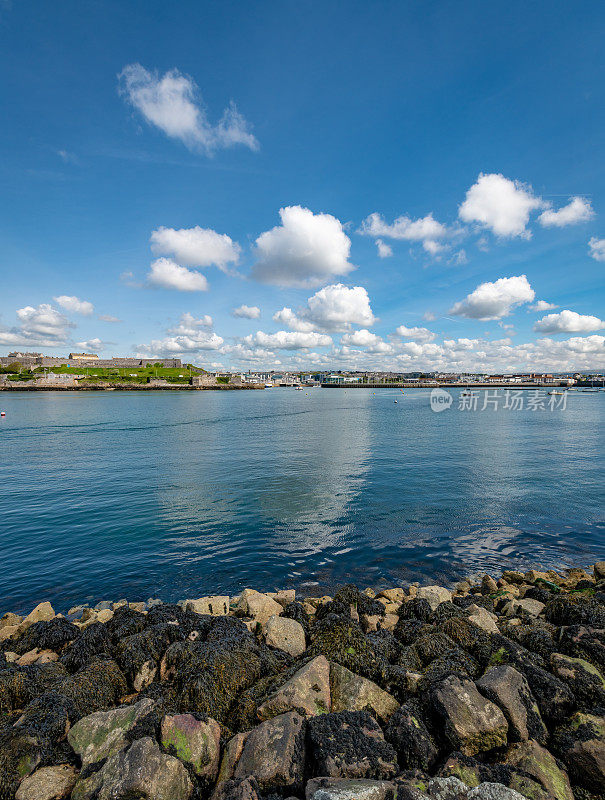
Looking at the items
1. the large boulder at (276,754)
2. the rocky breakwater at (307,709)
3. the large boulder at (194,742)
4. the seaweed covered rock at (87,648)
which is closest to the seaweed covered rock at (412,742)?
the rocky breakwater at (307,709)

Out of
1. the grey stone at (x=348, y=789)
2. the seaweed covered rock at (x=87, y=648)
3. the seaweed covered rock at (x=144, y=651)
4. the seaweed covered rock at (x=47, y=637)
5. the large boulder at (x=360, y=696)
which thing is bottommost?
the seaweed covered rock at (x=47, y=637)

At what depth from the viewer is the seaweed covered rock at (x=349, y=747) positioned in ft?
15.0

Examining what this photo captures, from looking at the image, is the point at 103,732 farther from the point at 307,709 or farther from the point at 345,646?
the point at 345,646

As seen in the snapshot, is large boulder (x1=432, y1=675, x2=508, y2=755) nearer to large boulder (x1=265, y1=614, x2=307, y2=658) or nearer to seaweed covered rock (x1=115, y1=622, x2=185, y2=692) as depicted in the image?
large boulder (x1=265, y1=614, x2=307, y2=658)

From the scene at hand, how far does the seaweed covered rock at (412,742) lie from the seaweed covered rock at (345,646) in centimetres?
125

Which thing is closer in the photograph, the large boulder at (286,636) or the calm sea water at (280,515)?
the large boulder at (286,636)

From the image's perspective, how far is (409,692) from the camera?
6043 millimetres

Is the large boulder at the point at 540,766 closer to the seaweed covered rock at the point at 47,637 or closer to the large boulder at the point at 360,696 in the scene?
the large boulder at the point at 360,696

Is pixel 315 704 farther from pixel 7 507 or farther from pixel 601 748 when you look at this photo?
pixel 7 507

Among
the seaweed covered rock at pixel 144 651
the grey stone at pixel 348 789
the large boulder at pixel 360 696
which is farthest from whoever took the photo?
the seaweed covered rock at pixel 144 651

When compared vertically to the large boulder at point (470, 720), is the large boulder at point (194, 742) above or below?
below

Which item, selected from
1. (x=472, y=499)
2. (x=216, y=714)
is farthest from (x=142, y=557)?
(x=472, y=499)

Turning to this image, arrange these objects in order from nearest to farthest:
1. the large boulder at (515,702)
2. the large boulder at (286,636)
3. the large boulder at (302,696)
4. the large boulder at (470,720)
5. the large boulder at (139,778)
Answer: the large boulder at (139,778), the large boulder at (470,720), the large boulder at (515,702), the large boulder at (302,696), the large boulder at (286,636)

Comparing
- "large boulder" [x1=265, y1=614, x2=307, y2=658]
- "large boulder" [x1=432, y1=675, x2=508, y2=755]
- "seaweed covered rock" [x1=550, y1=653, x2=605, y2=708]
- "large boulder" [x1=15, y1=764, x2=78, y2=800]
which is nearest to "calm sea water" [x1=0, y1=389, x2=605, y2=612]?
"large boulder" [x1=265, y1=614, x2=307, y2=658]
